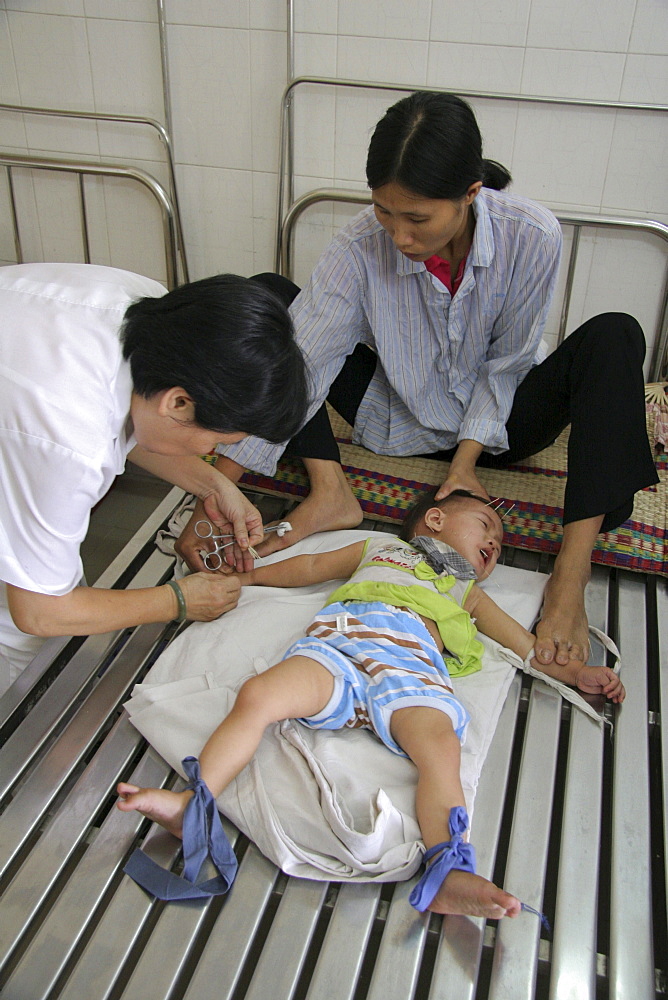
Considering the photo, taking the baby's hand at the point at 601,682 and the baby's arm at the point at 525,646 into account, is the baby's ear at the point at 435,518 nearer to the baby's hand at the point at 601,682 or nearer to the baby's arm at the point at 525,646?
the baby's arm at the point at 525,646

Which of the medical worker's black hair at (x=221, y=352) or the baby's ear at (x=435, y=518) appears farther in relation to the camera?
the baby's ear at (x=435, y=518)

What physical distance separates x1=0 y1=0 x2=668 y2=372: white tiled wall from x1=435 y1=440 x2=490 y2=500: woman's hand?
960 millimetres

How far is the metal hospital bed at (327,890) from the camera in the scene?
115 cm

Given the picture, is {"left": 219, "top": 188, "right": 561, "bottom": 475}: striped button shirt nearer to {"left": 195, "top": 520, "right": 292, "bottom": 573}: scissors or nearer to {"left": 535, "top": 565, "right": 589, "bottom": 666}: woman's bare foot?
{"left": 195, "top": 520, "right": 292, "bottom": 573}: scissors

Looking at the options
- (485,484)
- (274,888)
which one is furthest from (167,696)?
(485,484)

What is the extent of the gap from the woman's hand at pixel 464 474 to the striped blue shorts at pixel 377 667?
15.4 inches

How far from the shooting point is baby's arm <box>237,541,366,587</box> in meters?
1.76

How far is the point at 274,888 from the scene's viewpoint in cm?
126

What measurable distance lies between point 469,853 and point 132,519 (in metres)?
1.66

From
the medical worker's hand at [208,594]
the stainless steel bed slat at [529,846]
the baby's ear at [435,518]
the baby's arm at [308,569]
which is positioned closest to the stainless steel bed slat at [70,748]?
the medical worker's hand at [208,594]

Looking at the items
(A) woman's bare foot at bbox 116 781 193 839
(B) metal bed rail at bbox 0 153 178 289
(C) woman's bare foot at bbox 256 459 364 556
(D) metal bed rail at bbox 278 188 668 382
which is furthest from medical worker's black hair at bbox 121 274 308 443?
(B) metal bed rail at bbox 0 153 178 289

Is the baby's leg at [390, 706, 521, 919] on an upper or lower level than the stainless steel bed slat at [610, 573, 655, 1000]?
upper

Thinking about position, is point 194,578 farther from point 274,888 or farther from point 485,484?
point 485,484

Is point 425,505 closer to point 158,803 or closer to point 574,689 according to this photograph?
point 574,689
